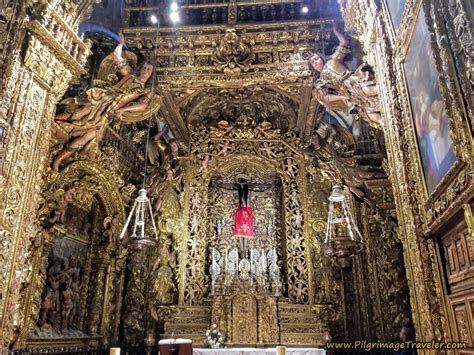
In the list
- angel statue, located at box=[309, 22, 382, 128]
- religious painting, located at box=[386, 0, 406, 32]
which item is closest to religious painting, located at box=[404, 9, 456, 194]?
religious painting, located at box=[386, 0, 406, 32]

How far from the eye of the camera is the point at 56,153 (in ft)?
21.3

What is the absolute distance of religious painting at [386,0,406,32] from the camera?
418 centimetres

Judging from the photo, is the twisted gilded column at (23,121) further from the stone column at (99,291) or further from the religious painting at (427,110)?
the religious painting at (427,110)

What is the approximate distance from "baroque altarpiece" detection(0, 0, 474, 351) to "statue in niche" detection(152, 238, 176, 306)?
44mm

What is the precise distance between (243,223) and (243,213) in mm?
288

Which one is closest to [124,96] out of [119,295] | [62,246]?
[62,246]

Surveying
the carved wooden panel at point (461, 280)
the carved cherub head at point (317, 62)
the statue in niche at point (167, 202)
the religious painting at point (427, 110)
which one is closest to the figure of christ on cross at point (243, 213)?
the statue in niche at point (167, 202)

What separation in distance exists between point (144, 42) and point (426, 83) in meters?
5.31

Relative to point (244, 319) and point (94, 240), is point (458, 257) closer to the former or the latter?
point (244, 319)

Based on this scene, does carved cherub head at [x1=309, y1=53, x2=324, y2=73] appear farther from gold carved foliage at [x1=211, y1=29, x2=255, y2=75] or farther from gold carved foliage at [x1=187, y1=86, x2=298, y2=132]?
gold carved foliage at [x1=187, y1=86, x2=298, y2=132]

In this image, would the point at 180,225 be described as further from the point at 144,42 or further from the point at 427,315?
the point at 427,315

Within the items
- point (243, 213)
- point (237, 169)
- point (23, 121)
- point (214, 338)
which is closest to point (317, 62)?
point (237, 169)

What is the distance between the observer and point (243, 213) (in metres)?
9.54

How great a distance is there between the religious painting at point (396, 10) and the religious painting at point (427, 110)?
1.65ft
